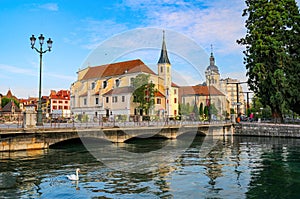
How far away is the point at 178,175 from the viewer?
1455 centimetres

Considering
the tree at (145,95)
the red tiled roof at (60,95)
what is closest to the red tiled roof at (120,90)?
the tree at (145,95)

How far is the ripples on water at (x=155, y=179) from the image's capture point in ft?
36.6

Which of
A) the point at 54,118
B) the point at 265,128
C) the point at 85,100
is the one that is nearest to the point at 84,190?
the point at 54,118

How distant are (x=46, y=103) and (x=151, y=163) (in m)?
120

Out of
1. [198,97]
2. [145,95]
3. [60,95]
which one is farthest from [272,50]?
[60,95]

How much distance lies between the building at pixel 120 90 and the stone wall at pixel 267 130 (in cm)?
2334

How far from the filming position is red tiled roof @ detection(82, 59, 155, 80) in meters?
71.4

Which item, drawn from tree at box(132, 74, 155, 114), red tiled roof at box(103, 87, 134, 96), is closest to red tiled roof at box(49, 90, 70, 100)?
red tiled roof at box(103, 87, 134, 96)

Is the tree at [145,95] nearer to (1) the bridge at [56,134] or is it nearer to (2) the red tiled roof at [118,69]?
(2) the red tiled roof at [118,69]

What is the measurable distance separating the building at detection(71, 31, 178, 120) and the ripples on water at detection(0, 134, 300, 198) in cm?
4444

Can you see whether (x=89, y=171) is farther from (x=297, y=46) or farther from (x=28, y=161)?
(x=297, y=46)

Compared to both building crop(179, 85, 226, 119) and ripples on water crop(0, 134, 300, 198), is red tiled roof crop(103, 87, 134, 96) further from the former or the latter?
ripples on water crop(0, 134, 300, 198)

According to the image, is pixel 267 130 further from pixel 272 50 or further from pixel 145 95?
pixel 145 95

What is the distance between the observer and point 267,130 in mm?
39031
